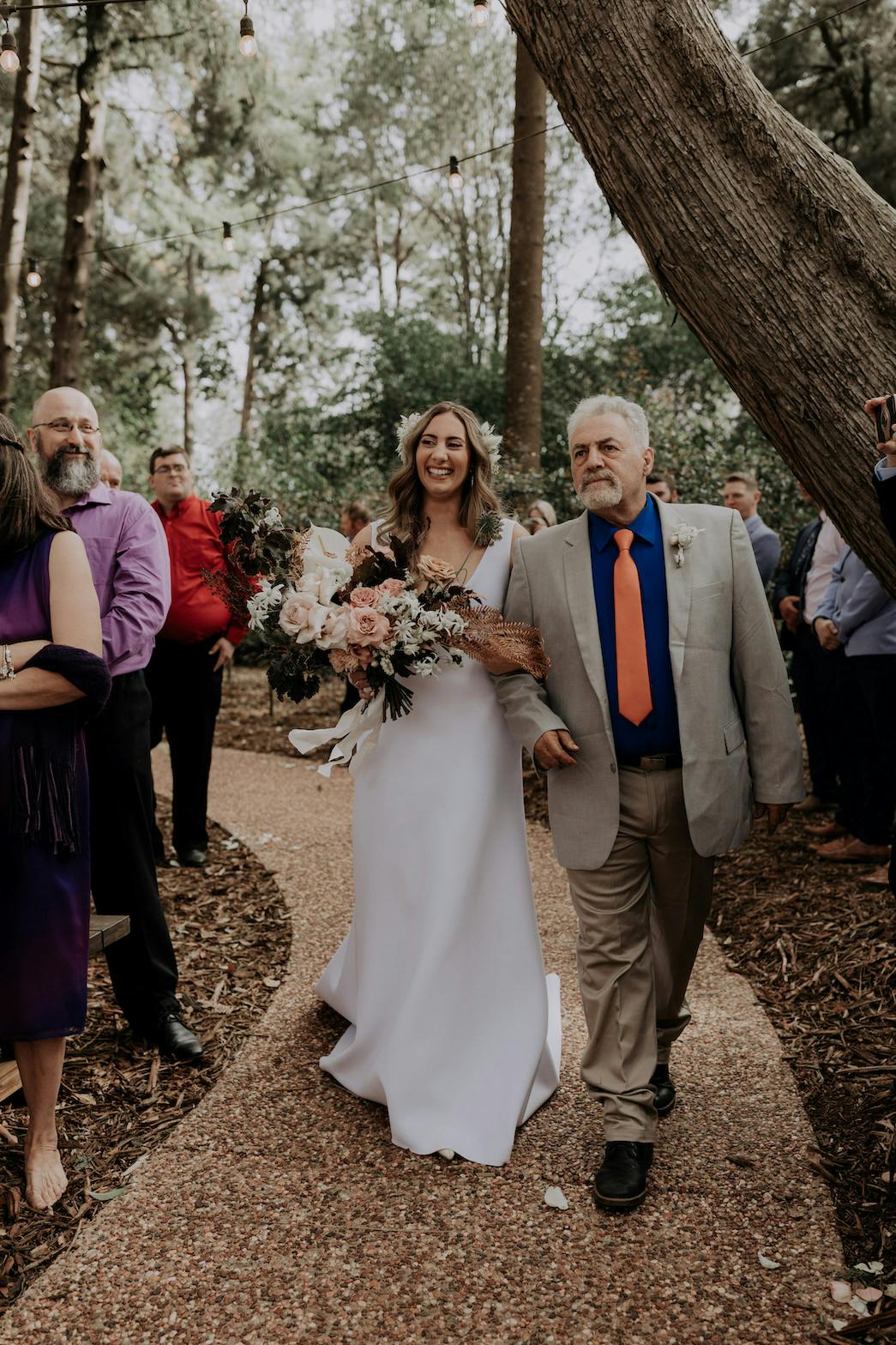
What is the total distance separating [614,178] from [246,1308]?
2.93 m

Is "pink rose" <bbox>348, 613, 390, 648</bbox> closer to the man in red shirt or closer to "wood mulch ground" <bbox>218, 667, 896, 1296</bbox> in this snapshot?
"wood mulch ground" <bbox>218, 667, 896, 1296</bbox>

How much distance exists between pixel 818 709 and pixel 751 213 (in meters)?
5.28

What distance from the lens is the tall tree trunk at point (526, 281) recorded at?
1032 cm

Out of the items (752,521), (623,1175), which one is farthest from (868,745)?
(623,1175)

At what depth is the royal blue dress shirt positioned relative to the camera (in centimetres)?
334

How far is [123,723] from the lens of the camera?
4207mm

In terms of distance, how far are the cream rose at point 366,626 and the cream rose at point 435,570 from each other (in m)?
0.23

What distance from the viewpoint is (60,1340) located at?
251cm

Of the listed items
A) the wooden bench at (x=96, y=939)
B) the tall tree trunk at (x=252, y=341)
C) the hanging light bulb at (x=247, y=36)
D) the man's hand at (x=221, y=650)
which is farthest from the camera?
the tall tree trunk at (x=252, y=341)

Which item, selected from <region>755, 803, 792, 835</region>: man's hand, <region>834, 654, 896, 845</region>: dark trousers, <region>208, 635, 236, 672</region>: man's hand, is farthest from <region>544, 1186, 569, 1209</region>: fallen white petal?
<region>208, 635, 236, 672</region>: man's hand

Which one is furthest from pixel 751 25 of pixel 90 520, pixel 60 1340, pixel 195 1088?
pixel 60 1340

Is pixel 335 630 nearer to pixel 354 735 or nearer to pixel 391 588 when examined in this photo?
pixel 391 588

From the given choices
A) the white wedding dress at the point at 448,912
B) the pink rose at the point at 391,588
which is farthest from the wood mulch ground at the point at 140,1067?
the pink rose at the point at 391,588

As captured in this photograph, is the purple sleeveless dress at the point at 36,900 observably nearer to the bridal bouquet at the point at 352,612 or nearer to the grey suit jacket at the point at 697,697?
the bridal bouquet at the point at 352,612
